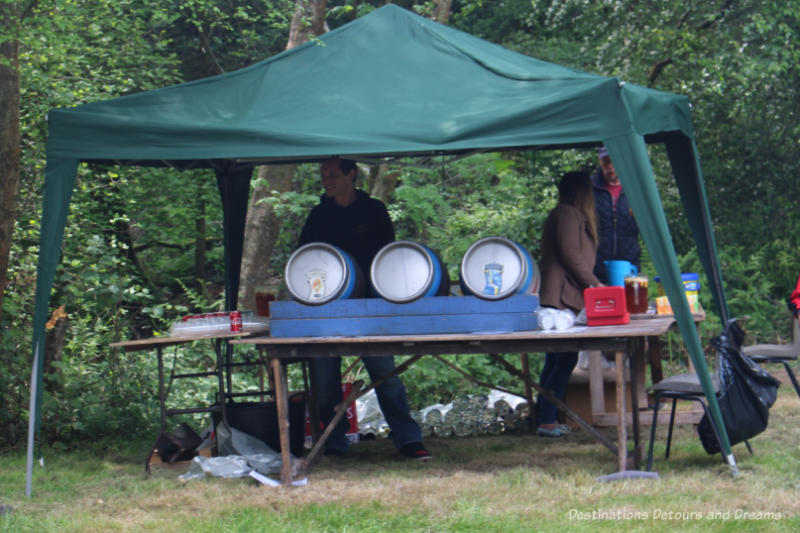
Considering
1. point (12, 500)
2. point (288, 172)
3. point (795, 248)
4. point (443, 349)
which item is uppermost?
point (288, 172)

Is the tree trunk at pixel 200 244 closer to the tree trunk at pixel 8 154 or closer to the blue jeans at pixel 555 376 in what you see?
the tree trunk at pixel 8 154

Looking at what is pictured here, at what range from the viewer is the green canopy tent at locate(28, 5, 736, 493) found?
4.86 meters

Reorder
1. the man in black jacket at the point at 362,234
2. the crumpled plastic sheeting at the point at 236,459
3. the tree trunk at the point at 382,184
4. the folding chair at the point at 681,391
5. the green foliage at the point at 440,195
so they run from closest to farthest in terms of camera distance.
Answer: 1. the folding chair at the point at 681,391
2. the crumpled plastic sheeting at the point at 236,459
3. the man in black jacket at the point at 362,234
4. the green foliage at the point at 440,195
5. the tree trunk at the point at 382,184

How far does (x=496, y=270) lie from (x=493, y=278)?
0.05 m

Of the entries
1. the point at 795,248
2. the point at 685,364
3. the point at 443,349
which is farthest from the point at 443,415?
the point at 795,248

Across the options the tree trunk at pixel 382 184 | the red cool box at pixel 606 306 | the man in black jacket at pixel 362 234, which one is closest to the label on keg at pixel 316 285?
the man in black jacket at pixel 362 234

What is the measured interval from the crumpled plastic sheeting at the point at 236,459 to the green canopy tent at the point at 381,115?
0.98m

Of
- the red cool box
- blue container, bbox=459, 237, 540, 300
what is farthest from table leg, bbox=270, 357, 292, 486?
the red cool box

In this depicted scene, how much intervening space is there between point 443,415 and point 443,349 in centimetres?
197

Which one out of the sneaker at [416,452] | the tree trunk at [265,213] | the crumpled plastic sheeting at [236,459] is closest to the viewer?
the crumpled plastic sheeting at [236,459]

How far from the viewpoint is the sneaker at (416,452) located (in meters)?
5.97

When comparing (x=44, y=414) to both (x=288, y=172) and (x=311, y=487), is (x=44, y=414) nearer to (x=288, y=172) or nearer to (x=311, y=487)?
(x=311, y=487)

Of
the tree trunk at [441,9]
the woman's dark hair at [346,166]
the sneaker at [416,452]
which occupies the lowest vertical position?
the sneaker at [416,452]

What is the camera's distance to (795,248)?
1120cm
